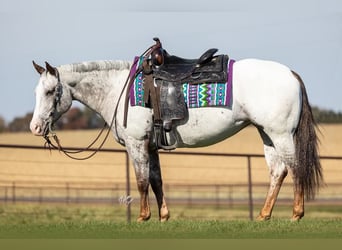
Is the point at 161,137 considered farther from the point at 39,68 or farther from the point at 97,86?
the point at 39,68

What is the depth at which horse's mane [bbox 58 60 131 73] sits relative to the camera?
1097cm

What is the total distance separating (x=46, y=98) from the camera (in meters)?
10.8

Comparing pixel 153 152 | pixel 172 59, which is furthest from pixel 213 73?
pixel 153 152

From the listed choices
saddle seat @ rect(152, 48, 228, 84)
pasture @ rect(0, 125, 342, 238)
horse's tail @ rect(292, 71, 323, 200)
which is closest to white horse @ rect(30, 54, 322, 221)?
horse's tail @ rect(292, 71, 323, 200)

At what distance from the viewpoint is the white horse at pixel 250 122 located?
33.6 feet

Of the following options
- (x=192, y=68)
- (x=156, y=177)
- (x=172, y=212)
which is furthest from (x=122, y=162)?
(x=192, y=68)

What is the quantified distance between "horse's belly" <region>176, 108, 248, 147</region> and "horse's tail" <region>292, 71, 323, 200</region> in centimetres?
78

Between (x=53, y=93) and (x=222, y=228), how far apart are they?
3156mm

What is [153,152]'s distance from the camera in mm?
10750

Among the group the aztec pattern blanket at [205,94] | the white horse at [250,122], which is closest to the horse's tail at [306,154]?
the white horse at [250,122]

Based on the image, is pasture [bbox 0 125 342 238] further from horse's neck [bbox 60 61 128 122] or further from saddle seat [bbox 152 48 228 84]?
saddle seat [bbox 152 48 228 84]

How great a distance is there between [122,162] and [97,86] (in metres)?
39.4

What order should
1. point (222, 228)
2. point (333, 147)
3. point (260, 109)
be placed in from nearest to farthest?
point (222, 228) → point (260, 109) → point (333, 147)

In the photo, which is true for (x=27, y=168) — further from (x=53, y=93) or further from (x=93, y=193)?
(x=53, y=93)
